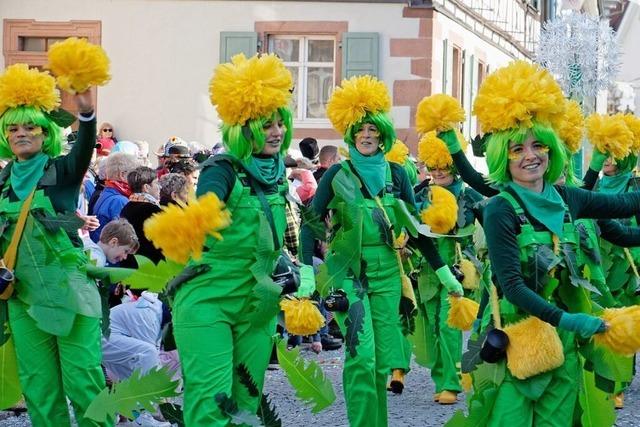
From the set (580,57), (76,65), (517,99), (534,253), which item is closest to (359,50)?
(580,57)

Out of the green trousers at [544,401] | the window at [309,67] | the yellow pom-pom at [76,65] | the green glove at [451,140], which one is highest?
the window at [309,67]

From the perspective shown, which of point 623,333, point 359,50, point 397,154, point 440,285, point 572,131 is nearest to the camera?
point 623,333

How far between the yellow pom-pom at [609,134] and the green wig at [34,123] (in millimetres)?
3492

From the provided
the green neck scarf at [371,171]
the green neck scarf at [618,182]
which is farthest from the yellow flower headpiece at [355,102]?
the green neck scarf at [618,182]

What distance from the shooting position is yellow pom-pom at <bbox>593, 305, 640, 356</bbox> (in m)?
5.17

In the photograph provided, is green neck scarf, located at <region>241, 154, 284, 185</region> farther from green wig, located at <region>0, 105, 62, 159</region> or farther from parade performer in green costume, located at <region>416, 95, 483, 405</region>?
parade performer in green costume, located at <region>416, 95, 483, 405</region>

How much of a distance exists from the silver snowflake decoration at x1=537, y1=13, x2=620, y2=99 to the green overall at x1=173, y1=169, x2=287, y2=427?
13.6 metres

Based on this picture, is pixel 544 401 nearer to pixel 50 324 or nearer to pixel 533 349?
pixel 533 349

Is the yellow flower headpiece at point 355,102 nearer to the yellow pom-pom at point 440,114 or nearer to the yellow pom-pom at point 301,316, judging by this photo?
the yellow pom-pom at point 440,114

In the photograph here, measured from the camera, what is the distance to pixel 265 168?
646cm

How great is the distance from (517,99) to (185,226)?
1434mm

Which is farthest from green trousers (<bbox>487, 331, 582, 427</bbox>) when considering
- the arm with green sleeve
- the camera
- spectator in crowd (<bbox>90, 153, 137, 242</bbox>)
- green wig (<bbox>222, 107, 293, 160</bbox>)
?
spectator in crowd (<bbox>90, 153, 137, 242</bbox>)

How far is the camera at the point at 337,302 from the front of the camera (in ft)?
25.3

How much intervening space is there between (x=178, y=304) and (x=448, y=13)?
1703 cm
